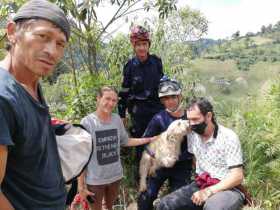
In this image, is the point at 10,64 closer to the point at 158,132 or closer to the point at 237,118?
the point at 158,132

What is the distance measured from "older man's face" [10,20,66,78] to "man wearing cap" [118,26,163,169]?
299 centimetres

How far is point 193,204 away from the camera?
4.03 metres

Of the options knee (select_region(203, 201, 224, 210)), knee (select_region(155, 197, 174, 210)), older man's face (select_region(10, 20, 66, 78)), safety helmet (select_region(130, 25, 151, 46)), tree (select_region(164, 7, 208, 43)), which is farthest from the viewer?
tree (select_region(164, 7, 208, 43))

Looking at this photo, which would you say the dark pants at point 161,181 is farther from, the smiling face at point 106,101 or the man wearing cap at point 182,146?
the smiling face at point 106,101

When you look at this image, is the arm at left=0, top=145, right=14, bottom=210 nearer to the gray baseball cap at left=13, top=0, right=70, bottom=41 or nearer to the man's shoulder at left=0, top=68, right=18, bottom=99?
the man's shoulder at left=0, top=68, right=18, bottom=99

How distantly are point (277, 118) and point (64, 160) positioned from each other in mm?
4033

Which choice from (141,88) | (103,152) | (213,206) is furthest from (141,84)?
(213,206)

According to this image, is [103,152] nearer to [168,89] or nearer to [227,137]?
[168,89]

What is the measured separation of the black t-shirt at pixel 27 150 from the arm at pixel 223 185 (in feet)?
8.32

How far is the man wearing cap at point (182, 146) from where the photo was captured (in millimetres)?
4242

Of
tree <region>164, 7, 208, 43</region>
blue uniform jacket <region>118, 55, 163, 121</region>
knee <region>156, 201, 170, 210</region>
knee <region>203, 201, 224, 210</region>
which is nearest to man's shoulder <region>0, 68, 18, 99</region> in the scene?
knee <region>203, 201, 224, 210</region>

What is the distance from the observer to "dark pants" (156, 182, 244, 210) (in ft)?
12.0

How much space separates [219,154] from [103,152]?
112cm

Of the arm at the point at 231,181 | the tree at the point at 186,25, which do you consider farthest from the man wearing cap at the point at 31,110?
the tree at the point at 186,25
